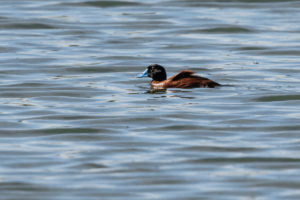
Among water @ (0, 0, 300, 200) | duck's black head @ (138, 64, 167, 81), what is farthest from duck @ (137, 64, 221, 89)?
water @ (0, 0, 300, 200)

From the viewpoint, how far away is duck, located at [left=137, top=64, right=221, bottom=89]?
49.2 ft

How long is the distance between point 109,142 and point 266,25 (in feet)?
40.5

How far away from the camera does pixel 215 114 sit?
13031 mm

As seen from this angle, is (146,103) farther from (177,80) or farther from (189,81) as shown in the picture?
(177,80)

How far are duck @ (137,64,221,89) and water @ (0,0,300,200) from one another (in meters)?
0.16

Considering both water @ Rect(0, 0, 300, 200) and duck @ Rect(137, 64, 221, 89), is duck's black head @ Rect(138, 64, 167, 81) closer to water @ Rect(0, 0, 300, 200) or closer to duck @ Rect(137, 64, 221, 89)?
duck @ Rect(137, 64, 221, 89)

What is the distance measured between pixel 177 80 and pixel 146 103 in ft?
4.41

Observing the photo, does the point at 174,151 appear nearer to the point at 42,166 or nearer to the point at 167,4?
the point at 42,166

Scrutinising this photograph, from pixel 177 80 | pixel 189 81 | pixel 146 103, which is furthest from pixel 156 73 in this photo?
pixel 146 103

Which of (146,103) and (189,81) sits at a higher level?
(189,81)

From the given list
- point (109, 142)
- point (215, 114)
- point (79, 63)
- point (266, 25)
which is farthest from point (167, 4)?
point (109, 142)

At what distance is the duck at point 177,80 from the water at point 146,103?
159 mm

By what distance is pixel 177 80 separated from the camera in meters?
15.3

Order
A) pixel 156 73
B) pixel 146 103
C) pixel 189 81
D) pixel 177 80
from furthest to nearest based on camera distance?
pixel 156 73
pixel 177 80
pixel 189 81
pixel 146 103
